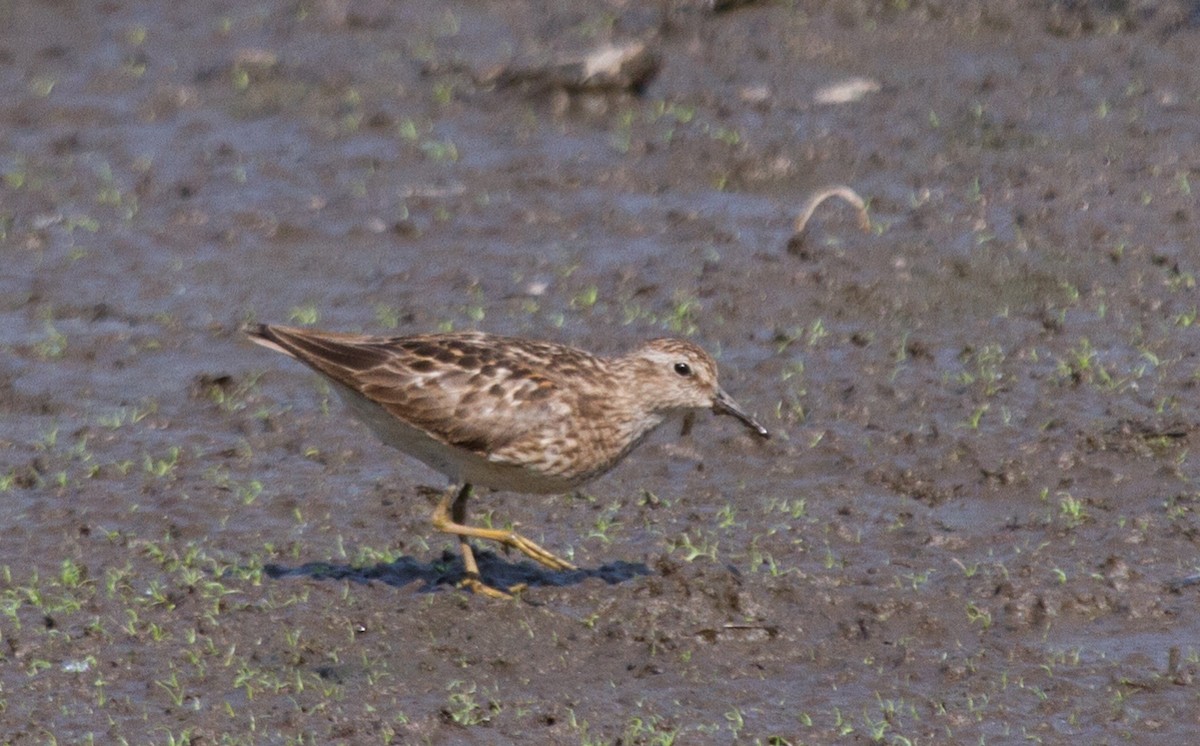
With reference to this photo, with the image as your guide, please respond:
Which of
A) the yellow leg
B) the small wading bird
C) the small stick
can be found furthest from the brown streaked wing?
the small stick

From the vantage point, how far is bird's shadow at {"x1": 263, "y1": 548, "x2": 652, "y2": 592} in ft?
28.9

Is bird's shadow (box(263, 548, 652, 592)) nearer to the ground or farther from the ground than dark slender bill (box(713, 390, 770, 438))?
nearer to the ground

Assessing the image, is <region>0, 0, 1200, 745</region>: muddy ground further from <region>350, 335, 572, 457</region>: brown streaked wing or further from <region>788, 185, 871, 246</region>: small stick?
<region>350, 335, 572, 457</region>: brown streaked wing

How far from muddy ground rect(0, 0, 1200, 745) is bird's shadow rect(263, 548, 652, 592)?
3 cm

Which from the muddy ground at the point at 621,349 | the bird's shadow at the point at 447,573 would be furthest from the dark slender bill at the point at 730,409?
the bird's shadow at the point at 447,573

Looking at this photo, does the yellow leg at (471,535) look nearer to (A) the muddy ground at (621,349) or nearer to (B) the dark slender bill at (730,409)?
(A) the muddy ground at (621,349)

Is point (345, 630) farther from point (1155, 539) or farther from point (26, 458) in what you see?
point (1155, 539)

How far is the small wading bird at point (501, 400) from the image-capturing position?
8516mm

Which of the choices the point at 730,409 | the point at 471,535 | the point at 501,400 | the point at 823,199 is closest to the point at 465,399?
the point at 501,400

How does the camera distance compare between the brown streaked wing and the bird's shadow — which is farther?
the bird's shadow

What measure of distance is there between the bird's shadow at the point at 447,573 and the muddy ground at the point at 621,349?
25mm

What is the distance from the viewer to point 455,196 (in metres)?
13.4

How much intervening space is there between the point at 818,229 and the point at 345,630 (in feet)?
17.1

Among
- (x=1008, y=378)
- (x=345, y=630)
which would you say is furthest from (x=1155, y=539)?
(x=345, y=630)
